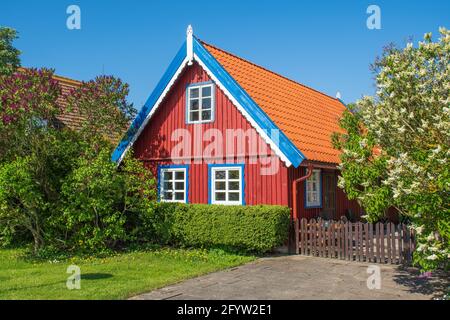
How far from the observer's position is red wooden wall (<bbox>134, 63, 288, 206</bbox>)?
45.1 feet

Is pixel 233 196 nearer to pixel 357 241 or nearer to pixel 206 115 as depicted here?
pixel 206 115

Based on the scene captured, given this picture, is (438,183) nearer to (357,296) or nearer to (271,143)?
(357,296)

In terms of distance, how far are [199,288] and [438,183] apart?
4.95 metres

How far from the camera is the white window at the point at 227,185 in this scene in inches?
568

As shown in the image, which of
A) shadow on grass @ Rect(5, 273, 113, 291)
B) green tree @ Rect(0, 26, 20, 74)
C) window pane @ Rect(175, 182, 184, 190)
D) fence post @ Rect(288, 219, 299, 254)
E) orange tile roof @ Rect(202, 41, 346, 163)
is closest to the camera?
shadow on grass @ Rect(5, 273, 113, 291)

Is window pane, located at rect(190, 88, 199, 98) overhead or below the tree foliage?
overhead

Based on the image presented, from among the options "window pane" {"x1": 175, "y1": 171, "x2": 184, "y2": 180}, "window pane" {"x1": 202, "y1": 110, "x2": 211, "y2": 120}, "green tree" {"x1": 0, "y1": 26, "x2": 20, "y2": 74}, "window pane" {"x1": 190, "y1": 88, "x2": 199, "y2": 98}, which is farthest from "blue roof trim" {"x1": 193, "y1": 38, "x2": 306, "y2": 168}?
"green tree" {"x1": 0, "y1": 26, "x2": 20, "y2": 74}

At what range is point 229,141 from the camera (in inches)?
574

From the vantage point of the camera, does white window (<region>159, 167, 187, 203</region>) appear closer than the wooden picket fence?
No

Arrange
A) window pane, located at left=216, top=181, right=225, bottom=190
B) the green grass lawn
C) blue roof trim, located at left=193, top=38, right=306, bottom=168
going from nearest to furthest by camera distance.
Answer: the green grass lawn < blue roof trim, located at left=193, top=38, right=306, bottom=168 < window pane, located at left=216, top=181, right=225, bottom=190

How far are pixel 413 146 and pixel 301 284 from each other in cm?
363

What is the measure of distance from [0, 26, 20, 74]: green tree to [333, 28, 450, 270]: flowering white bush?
17.6 m

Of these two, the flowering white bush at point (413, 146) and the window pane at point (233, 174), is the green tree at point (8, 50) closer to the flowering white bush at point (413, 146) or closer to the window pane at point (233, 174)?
the window pane at point (233, 174)

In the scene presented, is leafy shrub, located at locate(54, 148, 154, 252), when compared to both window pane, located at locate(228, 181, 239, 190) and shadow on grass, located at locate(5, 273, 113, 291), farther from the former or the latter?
shadow on grass, located at locate(5, 273, 113, 291)
